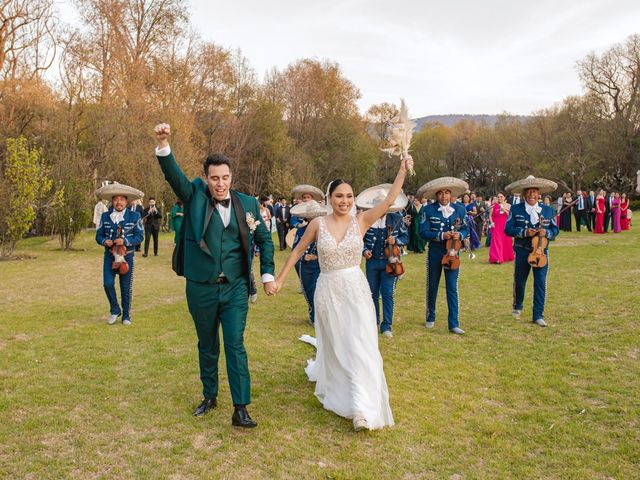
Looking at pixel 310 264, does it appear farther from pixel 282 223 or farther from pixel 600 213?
pixel 600 213

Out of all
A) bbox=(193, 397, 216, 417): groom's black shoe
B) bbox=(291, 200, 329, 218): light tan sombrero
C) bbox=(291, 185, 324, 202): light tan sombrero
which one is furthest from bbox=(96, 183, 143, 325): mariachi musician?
bbox=(193, 397, 216, 417): groom's black shoe

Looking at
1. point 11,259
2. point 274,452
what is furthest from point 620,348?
point 11,259

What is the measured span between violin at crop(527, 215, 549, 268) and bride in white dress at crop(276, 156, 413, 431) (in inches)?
160

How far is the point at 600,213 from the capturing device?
2586 cm

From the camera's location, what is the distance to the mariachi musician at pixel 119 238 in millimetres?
8445

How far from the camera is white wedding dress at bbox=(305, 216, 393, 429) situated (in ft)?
15.8

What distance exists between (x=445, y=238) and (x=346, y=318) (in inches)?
145

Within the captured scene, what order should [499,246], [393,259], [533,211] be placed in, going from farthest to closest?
[499,246], [533,211], [393,259]

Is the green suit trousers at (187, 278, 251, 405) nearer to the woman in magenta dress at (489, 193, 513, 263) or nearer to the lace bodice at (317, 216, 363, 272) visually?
the lace bodice at (317, 216, 363, 272)

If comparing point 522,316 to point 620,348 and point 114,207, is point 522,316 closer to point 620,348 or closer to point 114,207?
point 620,348

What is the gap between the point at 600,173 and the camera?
48.8 metres

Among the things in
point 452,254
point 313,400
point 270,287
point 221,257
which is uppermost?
point 221,257

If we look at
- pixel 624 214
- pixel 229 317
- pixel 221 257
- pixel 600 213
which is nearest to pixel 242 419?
pixel 229 317

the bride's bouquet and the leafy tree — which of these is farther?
the leafy tree
